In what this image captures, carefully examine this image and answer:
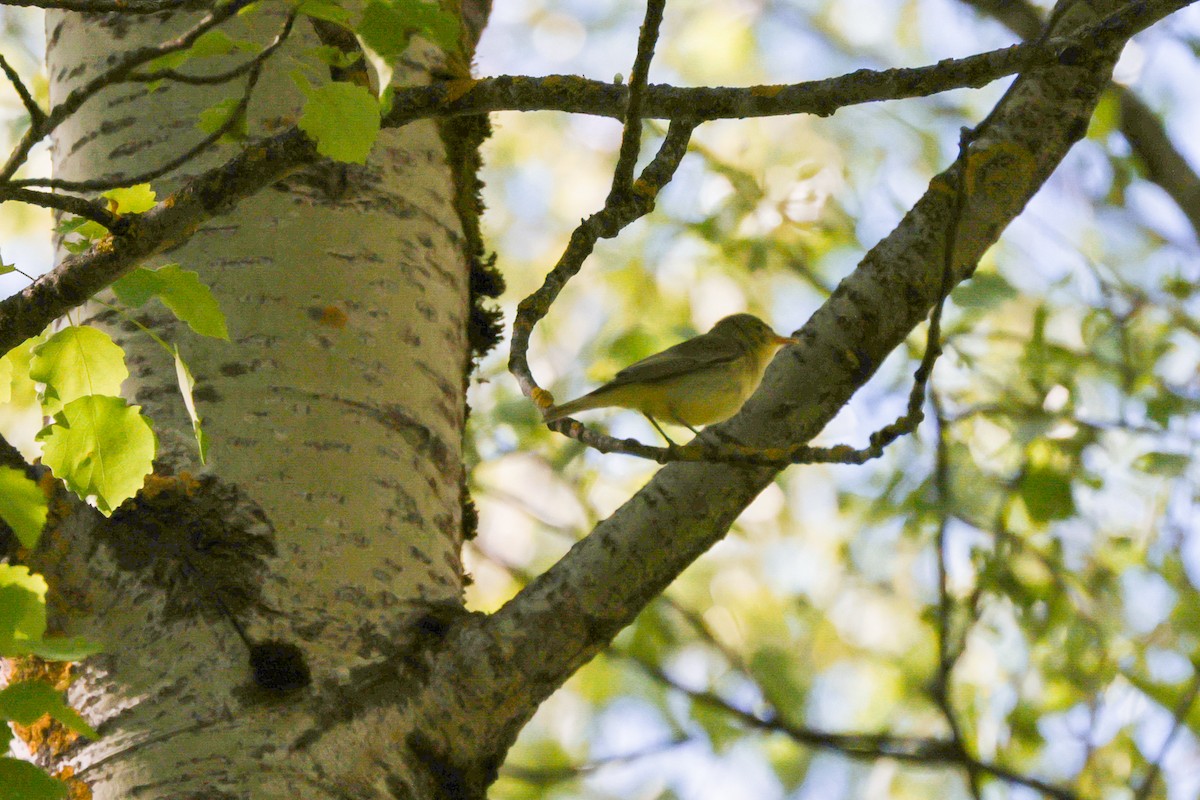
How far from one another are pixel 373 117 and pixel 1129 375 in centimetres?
395

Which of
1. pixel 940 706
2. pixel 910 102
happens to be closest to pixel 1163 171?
pixel 910 102

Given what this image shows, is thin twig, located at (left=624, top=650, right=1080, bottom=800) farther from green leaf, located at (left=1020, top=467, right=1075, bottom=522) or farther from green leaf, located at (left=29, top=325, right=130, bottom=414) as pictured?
green leaf, located at (left=29, top=325, right=130, bottom=414)

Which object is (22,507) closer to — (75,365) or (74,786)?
(75,365)

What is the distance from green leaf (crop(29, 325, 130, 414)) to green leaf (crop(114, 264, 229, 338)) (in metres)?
0.12

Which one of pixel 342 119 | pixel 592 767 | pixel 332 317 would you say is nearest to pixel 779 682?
pixel 592 767

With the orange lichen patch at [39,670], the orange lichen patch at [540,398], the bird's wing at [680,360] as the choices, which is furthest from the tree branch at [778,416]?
the bird's wing at [680,360]

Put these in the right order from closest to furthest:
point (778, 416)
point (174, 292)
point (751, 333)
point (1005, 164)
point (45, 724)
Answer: point (174, 292) → point (45, 724) → point (778, 416) → point (1005, 164) → point (751, 333)

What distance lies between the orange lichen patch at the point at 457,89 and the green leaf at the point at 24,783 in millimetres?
1080

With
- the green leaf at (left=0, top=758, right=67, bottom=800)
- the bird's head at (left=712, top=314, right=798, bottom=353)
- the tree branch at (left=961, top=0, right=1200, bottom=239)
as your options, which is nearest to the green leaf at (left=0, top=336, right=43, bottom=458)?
the green leaf at (left=0, top=758, right=67, bottom=800)

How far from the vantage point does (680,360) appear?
4680 millimetres

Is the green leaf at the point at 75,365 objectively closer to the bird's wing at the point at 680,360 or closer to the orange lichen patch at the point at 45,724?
the orange lichen patch at the point at 45,724

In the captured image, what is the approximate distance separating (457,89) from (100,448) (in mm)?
763

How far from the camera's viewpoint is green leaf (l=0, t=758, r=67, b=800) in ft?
4.47

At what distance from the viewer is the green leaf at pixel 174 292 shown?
173 cm
